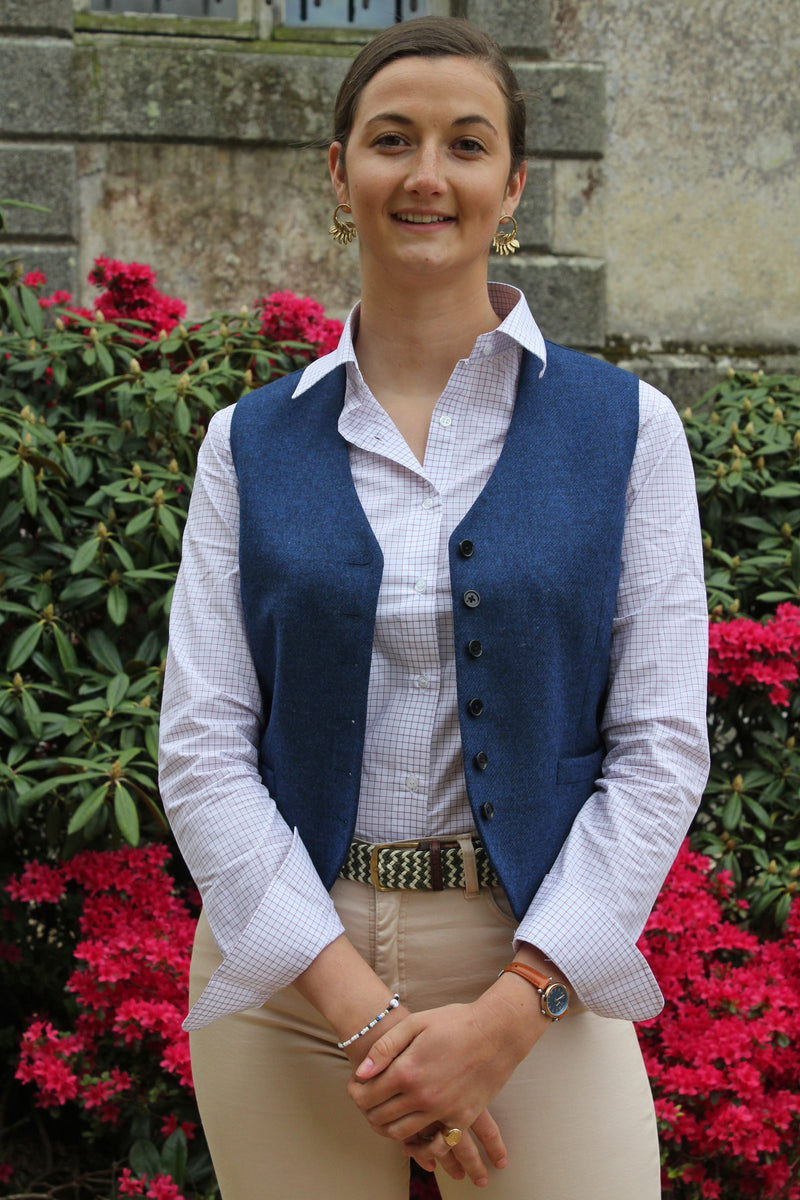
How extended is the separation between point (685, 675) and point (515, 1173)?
2.07 feet

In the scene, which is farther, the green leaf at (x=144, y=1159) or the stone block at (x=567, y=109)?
the stone block at (x=567, y=109)

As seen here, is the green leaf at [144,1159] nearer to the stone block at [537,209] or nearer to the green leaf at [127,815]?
the green leaf at [127,815]

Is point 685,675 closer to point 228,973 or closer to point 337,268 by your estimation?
point 228,973

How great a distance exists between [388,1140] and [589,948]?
0.38 meters

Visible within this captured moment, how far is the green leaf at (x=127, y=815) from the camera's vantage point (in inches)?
90.1

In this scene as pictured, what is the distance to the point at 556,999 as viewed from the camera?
136 centimetres

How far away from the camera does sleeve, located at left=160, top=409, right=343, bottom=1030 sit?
55.3 inches

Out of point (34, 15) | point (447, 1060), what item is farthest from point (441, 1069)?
point (34, 15)

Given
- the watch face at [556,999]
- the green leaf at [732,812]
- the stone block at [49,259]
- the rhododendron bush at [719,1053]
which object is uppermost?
the stone block at [49,259]

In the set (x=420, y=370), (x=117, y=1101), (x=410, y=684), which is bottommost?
(x=117, y=1101)

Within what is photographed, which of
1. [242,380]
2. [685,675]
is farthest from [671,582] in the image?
[242,380]

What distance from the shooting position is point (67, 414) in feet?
9.45

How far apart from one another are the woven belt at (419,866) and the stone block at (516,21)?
403 centimetres

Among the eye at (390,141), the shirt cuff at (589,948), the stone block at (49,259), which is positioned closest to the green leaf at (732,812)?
the shirt cuff at (589,948)
